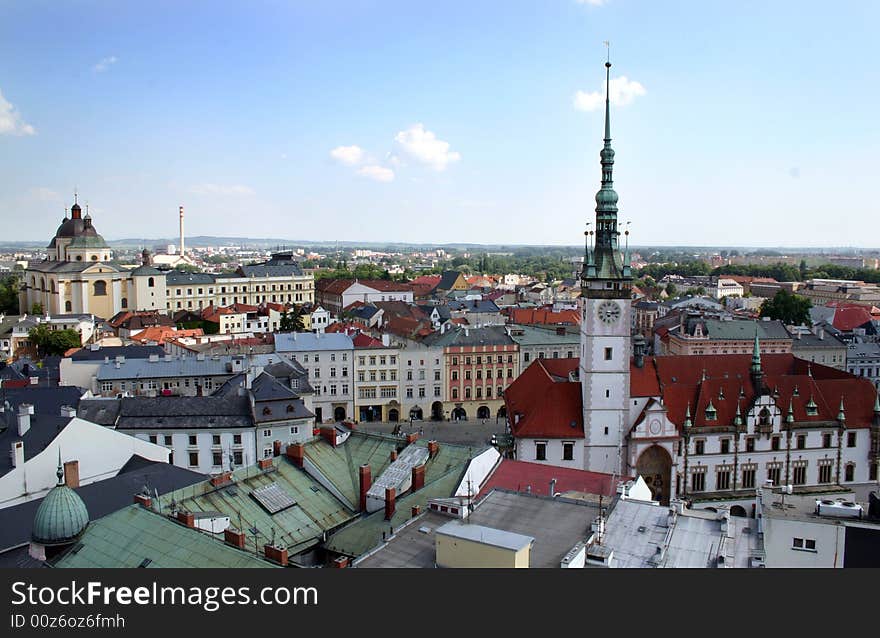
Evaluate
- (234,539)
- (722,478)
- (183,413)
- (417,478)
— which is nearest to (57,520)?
(234,539)

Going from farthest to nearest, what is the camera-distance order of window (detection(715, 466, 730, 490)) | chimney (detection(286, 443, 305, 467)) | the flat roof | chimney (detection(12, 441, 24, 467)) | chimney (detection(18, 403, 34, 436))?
window (detection(715, 466, 730, 490)) → chimney (detection(18, 403, 34, 436)) → chimney (detection(286, 443, 305, 467)) → chimney (detection(12, 441, 24, 467)) → the flat roof

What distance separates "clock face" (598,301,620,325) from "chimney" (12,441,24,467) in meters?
28.1

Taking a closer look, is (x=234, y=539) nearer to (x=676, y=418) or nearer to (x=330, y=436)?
(x=330, y=436)

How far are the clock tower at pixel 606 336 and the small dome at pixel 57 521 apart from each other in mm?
27861

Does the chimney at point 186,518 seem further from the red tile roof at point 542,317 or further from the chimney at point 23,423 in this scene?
the red tile roof at point 542,317

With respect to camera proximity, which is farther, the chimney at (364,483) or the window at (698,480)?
the window at (698,480)

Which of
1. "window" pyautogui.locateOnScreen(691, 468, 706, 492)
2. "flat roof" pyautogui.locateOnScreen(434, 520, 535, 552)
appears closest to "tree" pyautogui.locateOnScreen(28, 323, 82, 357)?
"window" pyautogui.locateOnScreen(691, 468, 706, 492)

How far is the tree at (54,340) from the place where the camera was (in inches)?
3187

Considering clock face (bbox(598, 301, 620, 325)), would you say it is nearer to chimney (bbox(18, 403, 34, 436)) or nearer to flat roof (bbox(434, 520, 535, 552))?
flat roof (bbox(434, 520, 535, 552))

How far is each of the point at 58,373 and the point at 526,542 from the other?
160 feet

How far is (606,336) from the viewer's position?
44219 mm

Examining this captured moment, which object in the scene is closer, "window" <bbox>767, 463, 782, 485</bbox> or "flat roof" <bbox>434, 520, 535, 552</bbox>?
"flat roof" <bbox>434, 520, 535, 552</bbox>

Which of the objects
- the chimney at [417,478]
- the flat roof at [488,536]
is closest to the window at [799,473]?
the chimney at [417,478]

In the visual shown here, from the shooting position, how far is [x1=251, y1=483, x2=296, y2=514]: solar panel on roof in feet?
100
